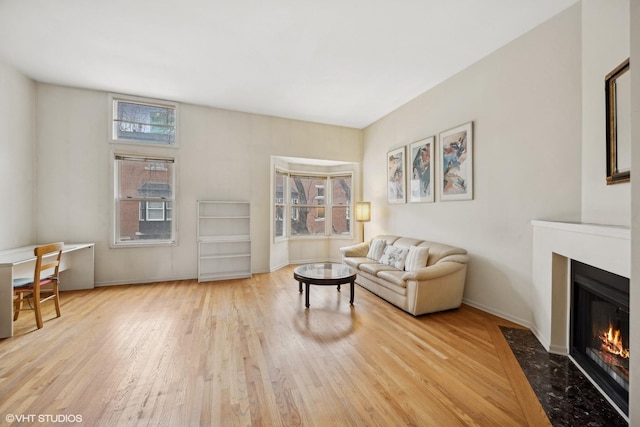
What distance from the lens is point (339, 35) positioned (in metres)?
2.96

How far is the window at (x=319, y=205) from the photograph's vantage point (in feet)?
21.2

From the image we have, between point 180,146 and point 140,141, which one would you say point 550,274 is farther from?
point 140,141

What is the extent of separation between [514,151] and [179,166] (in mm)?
5264

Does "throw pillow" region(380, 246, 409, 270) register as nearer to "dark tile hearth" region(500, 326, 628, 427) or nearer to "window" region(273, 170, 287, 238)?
"dark tile hearth" region(500, 326, 628, 427)

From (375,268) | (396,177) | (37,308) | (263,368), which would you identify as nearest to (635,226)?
(263,368)

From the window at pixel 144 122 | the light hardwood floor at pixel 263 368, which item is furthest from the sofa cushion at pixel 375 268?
the window at pixel 144 122

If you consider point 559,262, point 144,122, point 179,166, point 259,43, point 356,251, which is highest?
point 259,43

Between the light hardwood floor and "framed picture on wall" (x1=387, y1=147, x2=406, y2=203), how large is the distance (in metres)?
2.28

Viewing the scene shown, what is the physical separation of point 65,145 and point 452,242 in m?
6.40

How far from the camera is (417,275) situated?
10.4ft

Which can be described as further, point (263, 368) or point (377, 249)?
point (377, 249)

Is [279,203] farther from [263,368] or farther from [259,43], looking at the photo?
[263,368]

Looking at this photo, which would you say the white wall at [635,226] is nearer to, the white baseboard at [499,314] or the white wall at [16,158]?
the white baseboard at [499,314]

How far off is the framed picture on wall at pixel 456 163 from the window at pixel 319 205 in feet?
9.23
